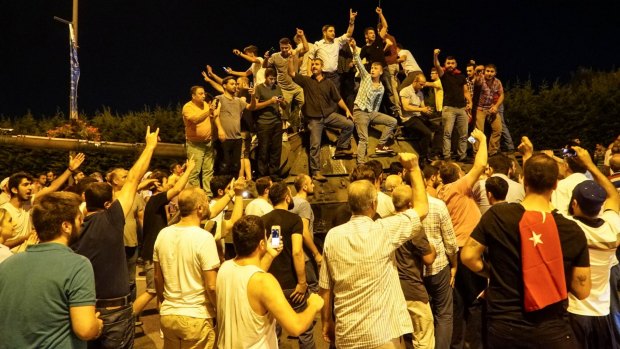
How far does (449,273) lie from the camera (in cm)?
620

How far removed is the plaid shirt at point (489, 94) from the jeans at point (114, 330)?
10.2 meters

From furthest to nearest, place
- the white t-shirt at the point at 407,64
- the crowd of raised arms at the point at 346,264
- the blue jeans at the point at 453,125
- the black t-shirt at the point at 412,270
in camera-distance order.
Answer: the white t-shirt at the point at 407,64 → the blue jeans at the point at 453,125 → the black t-shirt at the point at 412,270 → the crowd of raised arms at the point at 346,264

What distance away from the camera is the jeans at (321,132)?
11.3 metres

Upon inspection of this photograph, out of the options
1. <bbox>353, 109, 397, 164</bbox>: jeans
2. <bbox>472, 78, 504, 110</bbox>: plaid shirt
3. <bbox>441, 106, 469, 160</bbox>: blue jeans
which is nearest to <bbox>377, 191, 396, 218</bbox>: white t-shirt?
<bbox>353, 109, 397, 164</bbox>: jeans

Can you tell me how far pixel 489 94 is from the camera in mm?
13055

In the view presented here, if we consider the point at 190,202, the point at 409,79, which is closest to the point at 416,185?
the point at 190,202

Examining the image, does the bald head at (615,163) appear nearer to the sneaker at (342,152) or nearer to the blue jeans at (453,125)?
the sneaker at (342,152)

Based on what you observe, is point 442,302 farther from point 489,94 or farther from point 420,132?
point 489,94

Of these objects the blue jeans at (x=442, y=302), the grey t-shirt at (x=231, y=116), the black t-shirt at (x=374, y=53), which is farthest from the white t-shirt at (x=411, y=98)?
the blue jeans at (x=442, y=302)

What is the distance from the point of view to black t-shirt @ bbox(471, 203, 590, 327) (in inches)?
150

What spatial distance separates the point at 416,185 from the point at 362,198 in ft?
1.50

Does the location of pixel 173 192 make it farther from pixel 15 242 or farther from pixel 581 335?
pixel 581 335

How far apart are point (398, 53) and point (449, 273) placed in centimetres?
884

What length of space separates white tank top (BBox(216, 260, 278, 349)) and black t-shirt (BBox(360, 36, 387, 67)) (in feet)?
31.3
